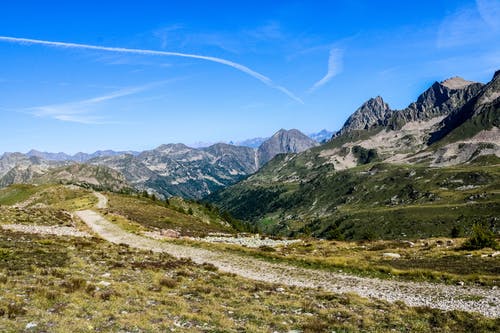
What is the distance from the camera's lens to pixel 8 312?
55.2 feet

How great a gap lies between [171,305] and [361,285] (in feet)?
54.8

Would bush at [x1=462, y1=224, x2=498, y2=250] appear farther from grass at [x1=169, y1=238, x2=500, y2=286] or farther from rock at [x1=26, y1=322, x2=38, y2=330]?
rock at [x1=26, y1=322, x2=38, y2=330]

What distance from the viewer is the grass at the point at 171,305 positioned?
1748cm

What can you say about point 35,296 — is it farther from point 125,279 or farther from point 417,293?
point 417,293

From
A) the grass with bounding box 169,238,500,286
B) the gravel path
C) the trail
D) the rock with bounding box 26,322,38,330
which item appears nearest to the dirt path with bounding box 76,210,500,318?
the trail

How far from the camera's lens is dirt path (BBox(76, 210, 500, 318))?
25.0m

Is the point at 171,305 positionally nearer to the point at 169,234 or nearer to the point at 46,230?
the point at 46,230

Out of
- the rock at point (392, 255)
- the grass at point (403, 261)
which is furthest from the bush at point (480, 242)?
the rock at point (392, 255)

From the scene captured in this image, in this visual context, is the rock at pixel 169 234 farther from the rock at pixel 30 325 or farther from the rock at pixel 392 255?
the rock at pixel 30 325

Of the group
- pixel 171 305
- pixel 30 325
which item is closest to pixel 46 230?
pixel 171 305

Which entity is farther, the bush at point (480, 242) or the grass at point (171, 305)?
the bush at point (480, 242)

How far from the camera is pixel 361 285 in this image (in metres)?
30.7

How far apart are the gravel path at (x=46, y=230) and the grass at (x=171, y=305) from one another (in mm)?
20926

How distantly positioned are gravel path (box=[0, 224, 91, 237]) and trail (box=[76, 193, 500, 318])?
41.5 ft
